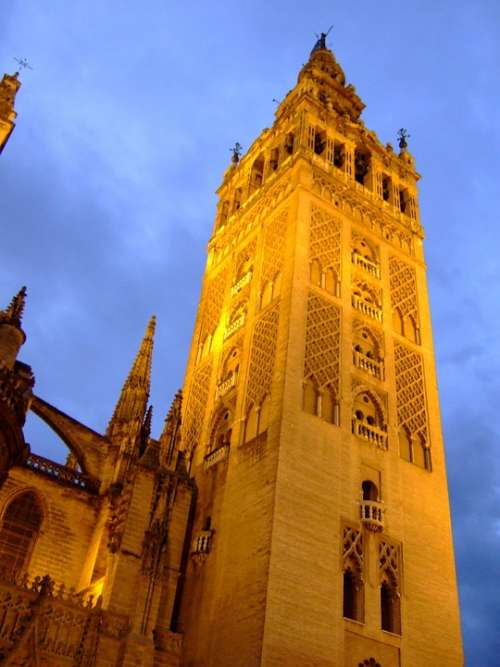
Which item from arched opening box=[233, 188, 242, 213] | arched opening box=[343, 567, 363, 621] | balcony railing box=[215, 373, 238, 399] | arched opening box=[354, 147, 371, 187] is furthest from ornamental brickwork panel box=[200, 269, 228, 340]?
arched opening box=[343, 567, 363, 621]

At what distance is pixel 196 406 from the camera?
25.6 m

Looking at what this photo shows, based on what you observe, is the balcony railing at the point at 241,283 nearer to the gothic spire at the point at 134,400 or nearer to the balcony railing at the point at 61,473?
the gothic spire at the point at 134,400

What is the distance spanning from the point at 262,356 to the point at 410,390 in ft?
17.5

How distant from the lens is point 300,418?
2012 cm

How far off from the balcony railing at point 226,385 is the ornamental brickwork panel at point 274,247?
143 inches

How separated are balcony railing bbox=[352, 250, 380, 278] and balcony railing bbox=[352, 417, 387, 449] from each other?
6931mm

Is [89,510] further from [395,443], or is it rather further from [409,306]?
[409,306]

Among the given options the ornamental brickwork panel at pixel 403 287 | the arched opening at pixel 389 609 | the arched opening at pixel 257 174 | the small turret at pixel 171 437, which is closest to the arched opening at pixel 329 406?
the arched opening at pixel 389 609

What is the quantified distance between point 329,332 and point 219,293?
7.12 metres

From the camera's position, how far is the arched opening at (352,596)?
18.1 meters

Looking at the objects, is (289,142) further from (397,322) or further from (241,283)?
(397,322)

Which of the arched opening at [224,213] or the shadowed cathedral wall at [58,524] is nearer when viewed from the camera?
the shadowed cathedral wall at [58,524]

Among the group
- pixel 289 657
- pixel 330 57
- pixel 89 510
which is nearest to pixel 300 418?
pixel 289 657

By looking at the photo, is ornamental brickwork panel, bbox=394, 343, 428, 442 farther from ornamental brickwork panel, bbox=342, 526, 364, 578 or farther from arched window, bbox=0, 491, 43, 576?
arched window, bbox=0, 491, 43, 576
